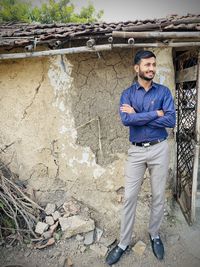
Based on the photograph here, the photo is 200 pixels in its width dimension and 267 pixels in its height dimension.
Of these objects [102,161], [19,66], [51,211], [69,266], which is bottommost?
[69,266]

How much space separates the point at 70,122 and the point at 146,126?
57.4 inches

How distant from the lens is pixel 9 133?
167 inches

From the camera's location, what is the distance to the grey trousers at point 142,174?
3.05 m

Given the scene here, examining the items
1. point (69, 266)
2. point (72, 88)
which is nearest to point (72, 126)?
point (72, 88)

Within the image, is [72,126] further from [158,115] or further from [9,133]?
[158,115]

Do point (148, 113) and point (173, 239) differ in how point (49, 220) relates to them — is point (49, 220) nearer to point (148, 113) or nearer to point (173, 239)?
point (173, 239)

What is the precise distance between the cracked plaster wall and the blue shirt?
0.90m

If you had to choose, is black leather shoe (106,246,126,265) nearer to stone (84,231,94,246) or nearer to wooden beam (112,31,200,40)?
stone (84,231,94,246)

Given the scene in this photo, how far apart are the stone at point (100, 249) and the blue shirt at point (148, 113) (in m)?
1.65

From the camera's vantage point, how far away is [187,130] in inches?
169

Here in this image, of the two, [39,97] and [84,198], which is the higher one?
[39,97]

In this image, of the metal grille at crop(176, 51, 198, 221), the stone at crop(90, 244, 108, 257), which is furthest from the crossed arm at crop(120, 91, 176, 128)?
the stone at crop(90, 244, 108, 257)

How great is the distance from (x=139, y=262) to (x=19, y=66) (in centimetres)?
336

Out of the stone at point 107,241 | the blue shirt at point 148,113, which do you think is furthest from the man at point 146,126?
the stone at point 107,241
